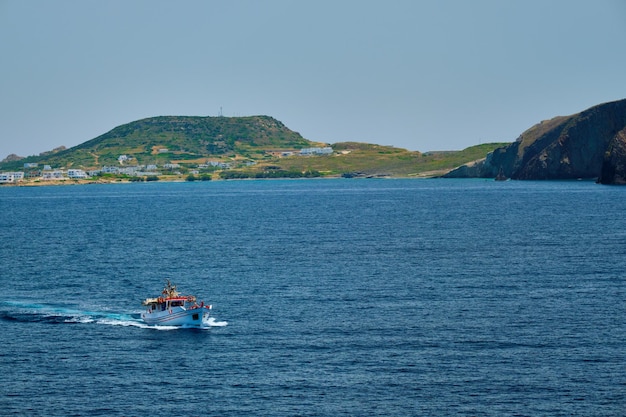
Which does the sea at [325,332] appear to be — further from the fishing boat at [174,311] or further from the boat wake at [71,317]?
the fishing boat at [174,311]

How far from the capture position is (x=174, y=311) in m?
86.5

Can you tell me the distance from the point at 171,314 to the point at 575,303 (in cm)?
3919

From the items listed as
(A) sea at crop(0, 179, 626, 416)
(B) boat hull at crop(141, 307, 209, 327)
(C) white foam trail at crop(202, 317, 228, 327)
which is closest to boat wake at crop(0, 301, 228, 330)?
(C) white foam trail at crop(202, 317, 228, 327)

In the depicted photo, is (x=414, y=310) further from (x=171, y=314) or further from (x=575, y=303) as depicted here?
(x=171, y=314)

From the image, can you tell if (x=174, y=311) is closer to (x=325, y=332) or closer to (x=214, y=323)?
(x=214, y=323)

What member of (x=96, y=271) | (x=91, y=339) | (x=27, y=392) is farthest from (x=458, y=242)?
(x=27, y=392)

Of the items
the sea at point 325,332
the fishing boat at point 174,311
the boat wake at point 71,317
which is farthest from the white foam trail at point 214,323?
the fishing boat at point 174,311

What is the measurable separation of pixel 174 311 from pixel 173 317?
1.90ft

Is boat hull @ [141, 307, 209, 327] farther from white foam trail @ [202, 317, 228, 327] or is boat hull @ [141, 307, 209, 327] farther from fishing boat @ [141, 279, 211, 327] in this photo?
white foam trail @ [202, 317, 228, 327]

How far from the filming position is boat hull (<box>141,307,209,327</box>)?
279 ft

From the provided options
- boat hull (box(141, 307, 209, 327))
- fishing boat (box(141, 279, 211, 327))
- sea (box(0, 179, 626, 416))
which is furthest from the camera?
boat hull (box(141, 307, 209, 327))

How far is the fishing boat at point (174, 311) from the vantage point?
84.9 meters

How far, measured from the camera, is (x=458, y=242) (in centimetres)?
14488

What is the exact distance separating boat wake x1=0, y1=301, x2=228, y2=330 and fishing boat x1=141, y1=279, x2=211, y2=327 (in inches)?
19.6
